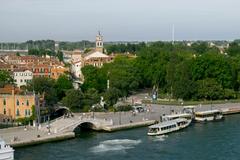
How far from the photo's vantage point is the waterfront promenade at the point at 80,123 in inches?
1312

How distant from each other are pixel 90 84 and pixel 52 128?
685 inches

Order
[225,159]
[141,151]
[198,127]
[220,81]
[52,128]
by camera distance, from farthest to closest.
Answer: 1. [220,81]
2. [198,127]
3. [52,128]
4. [141,151]
5. [225,159]

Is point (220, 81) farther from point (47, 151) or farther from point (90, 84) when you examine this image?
point (47, 151)

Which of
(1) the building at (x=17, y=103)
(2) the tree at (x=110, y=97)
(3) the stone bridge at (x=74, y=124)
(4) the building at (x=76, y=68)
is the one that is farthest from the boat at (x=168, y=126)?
(4) the building at (x=76, y=68)

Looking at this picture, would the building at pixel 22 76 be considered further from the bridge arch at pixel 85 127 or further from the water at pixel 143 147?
the water at pixel 143 147

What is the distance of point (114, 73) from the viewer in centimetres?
5456

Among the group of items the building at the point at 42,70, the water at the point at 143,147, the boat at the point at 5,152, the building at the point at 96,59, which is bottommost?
the water at the point at 143,147

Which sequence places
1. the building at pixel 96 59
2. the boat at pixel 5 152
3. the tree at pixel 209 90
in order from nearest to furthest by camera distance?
the boat at pixel 5 152
the tree at pixel 209 90
the building at pixel 96 59

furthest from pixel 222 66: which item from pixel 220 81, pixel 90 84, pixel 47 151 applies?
pixel 47 151

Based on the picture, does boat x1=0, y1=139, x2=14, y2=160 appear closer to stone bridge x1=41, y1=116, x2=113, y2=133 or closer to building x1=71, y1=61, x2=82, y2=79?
stone bridge x1=41, y1=116, x2=113, y2=133

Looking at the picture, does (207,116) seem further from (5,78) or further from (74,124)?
(5,78)

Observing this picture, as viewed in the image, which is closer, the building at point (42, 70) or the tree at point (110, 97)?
the tree at point (110, 97)

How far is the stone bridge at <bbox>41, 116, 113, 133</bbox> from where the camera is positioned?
118 feet

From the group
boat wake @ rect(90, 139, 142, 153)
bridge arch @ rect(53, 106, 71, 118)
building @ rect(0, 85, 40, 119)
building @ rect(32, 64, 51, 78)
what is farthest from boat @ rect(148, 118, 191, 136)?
building @ rect(32, 64, 51, 78)
